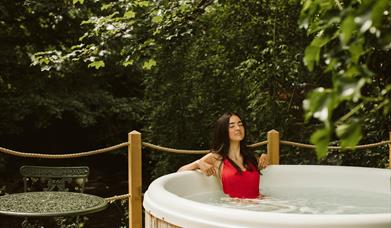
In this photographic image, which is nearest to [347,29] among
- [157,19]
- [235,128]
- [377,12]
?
[377,12]

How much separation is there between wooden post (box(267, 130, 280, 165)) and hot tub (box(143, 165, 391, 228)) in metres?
0.29

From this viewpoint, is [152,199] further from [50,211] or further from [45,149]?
[45,149]

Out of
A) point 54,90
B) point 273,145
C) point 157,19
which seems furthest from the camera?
point 54,90

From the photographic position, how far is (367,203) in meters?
3.92

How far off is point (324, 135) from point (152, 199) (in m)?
2.29

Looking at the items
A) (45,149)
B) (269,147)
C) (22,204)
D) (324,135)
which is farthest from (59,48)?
(324,135)

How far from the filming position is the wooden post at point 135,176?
4.06 metres

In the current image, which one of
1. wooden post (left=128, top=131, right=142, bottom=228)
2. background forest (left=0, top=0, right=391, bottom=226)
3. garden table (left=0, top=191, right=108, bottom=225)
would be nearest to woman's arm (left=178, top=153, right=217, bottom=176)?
wooden post (left=128, top=131, right=142, bottom=228)

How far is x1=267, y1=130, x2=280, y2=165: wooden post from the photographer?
4613mm

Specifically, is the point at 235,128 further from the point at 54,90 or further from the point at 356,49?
the point at 54,90

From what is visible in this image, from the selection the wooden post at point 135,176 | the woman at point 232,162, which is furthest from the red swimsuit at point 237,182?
the wooden post at point 135,176

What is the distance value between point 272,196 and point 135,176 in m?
0.97

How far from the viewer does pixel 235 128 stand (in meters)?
3.78

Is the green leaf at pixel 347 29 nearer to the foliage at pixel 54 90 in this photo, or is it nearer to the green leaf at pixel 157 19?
the green leaf at pixel 157 19
